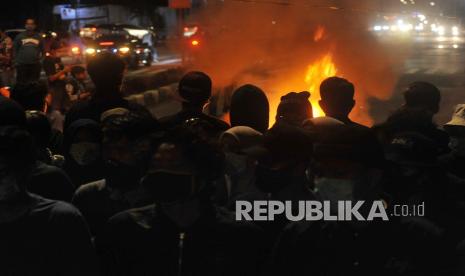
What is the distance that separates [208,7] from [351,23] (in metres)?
2.73

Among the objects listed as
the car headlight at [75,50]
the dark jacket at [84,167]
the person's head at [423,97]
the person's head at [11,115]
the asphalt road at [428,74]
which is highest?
the person's head at [11,115]

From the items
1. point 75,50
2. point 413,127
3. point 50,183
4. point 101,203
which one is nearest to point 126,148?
point 101,203

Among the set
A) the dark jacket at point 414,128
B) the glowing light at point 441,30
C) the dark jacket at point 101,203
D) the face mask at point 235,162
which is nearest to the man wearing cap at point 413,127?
the dark jacket at point 414,128

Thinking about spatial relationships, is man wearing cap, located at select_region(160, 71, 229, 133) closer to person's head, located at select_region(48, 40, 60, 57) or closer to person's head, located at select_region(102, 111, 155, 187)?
person's head, located at select_region(102, 111, 155, 187)

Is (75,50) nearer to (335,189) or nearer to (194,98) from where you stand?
(194,98)

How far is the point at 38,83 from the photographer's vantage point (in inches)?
152

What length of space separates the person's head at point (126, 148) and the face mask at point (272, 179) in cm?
52

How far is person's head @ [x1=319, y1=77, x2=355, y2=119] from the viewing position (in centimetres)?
346

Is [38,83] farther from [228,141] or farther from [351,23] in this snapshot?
[351,23]

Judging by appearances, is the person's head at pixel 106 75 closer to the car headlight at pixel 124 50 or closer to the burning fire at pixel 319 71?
the burning fire at pixel 319 71

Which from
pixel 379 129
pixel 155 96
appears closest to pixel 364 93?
pixel 155 96

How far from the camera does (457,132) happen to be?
3.28 m

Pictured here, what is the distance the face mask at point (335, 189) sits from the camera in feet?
8.21

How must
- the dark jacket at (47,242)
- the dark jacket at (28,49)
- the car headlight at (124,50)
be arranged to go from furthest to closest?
the car headlight at (124,50), the dark jacket at (28,49), the dark jacket at (47,242)
